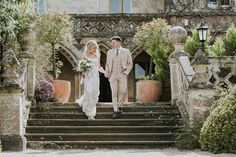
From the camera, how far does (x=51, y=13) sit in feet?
57.2

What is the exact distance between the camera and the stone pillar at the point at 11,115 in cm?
1292

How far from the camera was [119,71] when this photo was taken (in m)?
14.8

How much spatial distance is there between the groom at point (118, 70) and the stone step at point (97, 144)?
1580mm

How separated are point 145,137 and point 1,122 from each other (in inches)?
131

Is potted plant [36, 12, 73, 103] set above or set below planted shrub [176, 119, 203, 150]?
above

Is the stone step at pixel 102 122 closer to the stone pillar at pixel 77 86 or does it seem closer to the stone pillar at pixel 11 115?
the stone pillar at pixel 11 115

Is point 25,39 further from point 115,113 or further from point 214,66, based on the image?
point 214,66

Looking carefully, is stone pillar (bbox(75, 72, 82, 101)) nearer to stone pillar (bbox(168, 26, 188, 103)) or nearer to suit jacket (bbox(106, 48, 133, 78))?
stone pillar (bbox(168, 26, 188, 103))

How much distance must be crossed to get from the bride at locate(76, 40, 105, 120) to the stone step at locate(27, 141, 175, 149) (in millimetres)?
1375

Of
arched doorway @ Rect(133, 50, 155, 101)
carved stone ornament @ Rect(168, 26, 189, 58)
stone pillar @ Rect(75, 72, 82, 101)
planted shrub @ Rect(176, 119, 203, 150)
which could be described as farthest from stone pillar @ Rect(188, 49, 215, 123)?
arched doorway @ Rect(133, 50, 155, 101)

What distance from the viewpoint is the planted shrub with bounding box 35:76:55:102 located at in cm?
1573

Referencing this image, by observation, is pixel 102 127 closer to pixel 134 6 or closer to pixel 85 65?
pixel 85 65

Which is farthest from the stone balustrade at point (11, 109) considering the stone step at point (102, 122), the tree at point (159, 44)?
the tree at point (159, 44)

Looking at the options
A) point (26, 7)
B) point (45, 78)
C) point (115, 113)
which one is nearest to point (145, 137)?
point (115, 113)
